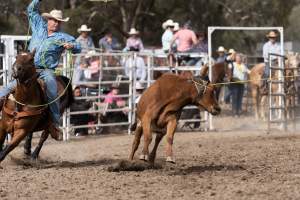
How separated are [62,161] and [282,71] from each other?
7.00m

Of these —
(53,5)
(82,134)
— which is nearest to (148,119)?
(82,134)

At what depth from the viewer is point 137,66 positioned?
54.3 ft

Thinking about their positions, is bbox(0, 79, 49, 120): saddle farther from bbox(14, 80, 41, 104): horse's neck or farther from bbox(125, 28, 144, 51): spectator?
bbox(125, 28, 144, 51): spectator

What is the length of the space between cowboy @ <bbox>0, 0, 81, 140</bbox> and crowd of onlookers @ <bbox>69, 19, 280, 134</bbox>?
15.0ft

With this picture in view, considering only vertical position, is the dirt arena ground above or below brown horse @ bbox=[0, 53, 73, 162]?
below

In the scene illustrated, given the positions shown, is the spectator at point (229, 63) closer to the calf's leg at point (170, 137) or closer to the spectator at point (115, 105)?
the spectator at point (115, 105)

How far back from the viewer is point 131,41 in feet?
62.2

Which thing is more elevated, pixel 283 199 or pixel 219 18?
pixel 219 18

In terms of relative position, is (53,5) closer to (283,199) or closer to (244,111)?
(244,111)

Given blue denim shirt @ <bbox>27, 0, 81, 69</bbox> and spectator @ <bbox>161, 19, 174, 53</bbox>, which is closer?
blue denim shirt @ <bbox>27, 0, 81, 69</bbox>

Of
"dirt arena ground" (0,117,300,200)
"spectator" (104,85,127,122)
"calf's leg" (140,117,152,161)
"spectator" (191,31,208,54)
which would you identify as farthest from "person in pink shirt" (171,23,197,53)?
"calf's leg" (140,117,152,161)

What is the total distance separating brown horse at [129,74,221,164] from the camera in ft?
29.9

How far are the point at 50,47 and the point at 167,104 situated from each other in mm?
1852

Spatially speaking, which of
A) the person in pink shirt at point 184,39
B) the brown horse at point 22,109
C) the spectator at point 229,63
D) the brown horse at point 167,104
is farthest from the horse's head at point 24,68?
the spectator at point 229,63
